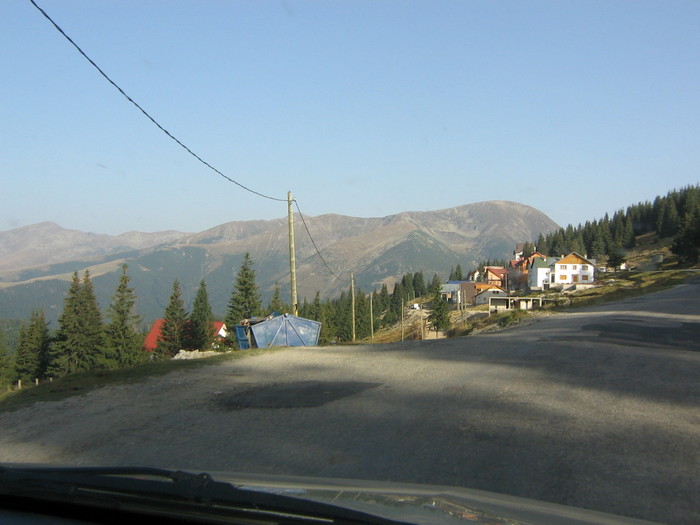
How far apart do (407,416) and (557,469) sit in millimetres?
2248

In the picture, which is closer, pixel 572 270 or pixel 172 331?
pixel 172 331

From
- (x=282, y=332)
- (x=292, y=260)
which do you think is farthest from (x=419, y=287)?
(x=282, y=332)

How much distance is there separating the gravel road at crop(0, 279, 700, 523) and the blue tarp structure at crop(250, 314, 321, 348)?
804 cm

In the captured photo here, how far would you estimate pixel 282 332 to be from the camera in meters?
19.6

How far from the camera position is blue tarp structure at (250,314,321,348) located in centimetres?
1936

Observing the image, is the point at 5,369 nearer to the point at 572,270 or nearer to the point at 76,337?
the point at 76,337

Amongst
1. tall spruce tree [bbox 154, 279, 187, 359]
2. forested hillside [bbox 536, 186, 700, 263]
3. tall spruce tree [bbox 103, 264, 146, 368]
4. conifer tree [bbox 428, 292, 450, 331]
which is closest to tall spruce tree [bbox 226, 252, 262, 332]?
tall spruce tree [bbox 154, 279, 187, 359]

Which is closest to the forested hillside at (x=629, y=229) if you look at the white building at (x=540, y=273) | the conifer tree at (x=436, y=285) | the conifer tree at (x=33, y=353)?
the white building at (x=540, y=273)

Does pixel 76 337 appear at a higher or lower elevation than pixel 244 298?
lower

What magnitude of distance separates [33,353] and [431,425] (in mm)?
66034

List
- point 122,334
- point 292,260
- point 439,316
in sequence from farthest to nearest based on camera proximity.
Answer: point 439,316 < point 122,334 < point 292,260

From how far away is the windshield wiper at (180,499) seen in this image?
235cm

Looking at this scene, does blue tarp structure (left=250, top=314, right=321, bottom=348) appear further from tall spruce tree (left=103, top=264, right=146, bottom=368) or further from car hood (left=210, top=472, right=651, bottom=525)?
tall spruce tree (left=103, top=264, right=146, bottom=368)

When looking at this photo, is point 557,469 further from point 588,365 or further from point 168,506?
point 588,365
